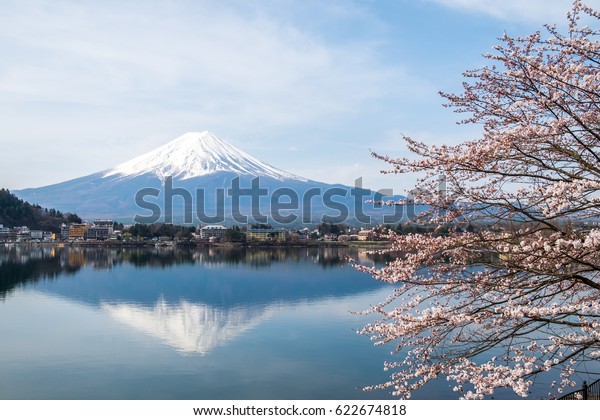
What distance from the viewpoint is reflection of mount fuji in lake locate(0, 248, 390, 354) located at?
14.0 m

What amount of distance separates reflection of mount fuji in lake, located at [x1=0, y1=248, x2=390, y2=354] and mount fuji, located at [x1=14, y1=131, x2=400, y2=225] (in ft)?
207

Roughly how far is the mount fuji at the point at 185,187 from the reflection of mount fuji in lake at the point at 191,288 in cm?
6323

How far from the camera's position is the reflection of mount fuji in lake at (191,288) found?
45.9 feet

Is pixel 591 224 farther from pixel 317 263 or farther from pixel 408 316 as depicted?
pixel 317 263

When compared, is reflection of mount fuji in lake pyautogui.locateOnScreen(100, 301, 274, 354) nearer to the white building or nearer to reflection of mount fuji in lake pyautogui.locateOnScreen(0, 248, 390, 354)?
reflection of mount fuji in lake pyautogui.locateOnScreen(0, 248, 390, 354)

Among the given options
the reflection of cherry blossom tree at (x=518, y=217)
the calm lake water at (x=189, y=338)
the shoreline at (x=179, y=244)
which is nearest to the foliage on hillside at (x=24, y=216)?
the shoreline at (x=179, y=244)

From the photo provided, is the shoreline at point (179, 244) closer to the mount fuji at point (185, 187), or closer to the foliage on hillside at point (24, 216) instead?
the foliage on hillside at point (24, 216)

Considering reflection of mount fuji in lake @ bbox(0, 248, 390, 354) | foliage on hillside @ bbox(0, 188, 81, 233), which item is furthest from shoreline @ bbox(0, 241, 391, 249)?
reflection of mount fuji in lake @ bbox(0, 248, 390, 354)

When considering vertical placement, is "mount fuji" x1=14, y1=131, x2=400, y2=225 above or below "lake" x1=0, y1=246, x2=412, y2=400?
above

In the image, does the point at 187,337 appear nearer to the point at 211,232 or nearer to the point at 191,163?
the point at 211,232

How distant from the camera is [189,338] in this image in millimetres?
12164

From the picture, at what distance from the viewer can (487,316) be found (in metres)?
2.66

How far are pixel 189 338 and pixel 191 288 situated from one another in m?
9.59
